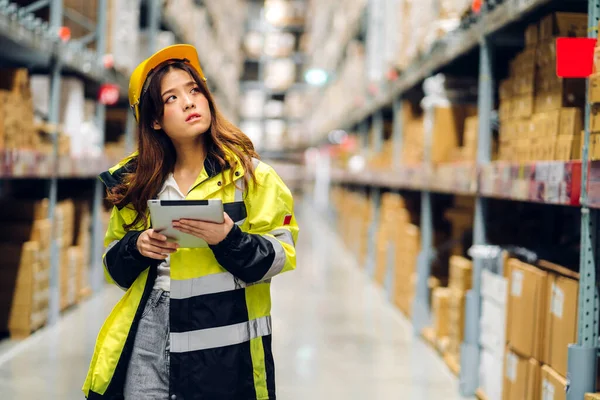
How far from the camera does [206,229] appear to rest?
1657 mm

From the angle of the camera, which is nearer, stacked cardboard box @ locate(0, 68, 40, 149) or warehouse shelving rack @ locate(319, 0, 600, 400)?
warehouse shelving rack @ locate(319, 0, 600, 400)

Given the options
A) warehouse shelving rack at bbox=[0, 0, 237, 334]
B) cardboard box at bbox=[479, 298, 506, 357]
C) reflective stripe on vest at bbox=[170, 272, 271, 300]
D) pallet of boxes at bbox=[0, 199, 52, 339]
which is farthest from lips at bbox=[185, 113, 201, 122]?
pallet of boxes at bbox=[0, 199, 52, 339]

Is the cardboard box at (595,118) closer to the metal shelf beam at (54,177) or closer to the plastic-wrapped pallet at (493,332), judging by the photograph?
the plastic-wrapped pallet at (493,332)

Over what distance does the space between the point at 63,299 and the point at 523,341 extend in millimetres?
3865

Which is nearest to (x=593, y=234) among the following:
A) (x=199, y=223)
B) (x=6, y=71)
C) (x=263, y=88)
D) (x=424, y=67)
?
(x=199, y=223)

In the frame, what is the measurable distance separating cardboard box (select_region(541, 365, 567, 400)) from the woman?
49.9 inches

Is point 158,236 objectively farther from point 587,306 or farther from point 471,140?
point 471,140

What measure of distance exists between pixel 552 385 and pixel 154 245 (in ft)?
5.64

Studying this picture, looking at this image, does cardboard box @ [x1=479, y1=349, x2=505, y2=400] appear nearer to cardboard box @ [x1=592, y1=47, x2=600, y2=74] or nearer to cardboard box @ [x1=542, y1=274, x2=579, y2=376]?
cardboard box @ [x1=542, y1=274, x2=579, y2=376]

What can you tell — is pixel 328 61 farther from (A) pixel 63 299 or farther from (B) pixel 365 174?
(A) pixel 63 299

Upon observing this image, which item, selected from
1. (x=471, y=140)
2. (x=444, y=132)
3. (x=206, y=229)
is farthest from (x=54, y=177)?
(x=206, y=229)

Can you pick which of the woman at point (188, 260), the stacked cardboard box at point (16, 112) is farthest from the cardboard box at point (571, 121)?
the stacked cardboard box at point (16, 112)

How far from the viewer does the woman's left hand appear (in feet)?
5.42

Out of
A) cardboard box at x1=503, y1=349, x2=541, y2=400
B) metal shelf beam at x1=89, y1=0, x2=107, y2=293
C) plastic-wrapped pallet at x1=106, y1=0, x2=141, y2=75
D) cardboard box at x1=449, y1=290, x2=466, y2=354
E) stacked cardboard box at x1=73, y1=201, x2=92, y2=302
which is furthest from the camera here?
metal shelf beam at x1=89, y1=0, x2=107, y2=293
